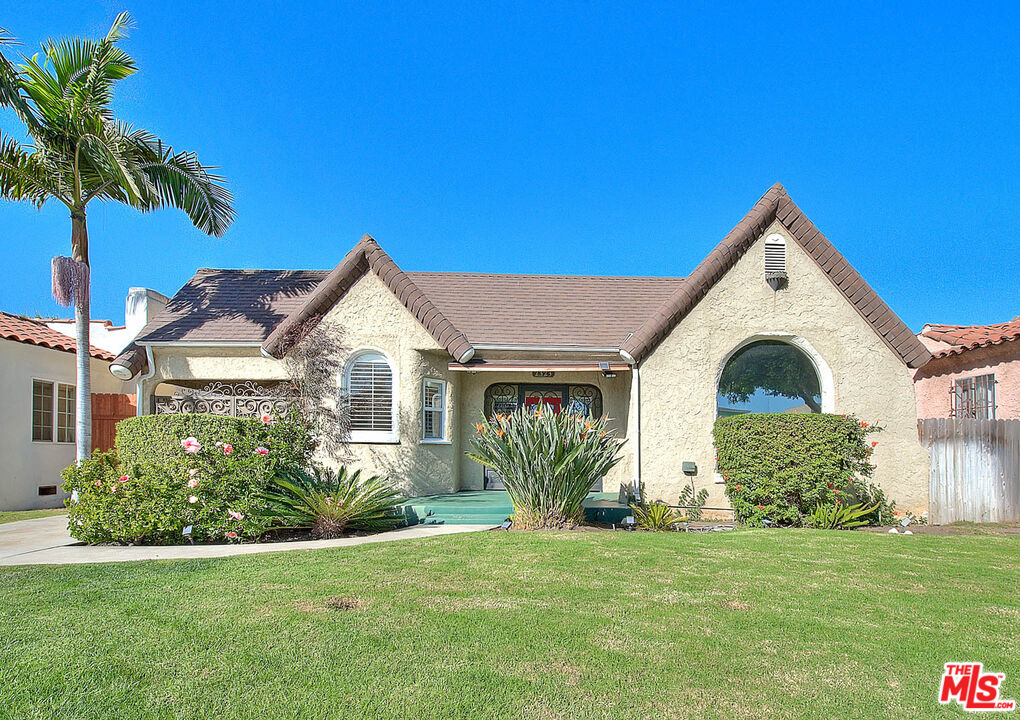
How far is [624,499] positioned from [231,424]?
335 inches

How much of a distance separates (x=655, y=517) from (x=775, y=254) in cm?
650

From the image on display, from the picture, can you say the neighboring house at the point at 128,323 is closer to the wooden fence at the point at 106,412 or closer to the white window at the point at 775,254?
the wooden fence at the point at 106,412

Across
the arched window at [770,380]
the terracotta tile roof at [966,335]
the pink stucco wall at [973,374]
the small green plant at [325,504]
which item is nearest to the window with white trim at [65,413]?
the small green plant at [325,504]

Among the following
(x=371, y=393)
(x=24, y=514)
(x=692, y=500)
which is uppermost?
(x=371, y=393)

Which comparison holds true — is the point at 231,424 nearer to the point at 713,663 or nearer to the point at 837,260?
the point at 713,663

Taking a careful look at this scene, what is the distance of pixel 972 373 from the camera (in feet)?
59.4

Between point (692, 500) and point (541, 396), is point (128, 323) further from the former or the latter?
point (692, 500)

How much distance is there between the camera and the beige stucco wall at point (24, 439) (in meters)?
16.9

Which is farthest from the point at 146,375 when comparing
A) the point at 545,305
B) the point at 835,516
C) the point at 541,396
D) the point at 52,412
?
the point at 835,516

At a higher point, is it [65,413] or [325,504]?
[65,413]

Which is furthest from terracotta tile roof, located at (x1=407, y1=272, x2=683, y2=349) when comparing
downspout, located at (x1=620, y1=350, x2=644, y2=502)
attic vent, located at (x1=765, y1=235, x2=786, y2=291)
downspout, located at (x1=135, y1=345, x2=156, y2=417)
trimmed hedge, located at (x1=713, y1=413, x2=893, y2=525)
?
downspout, located at (x1=135, y1=345, x2=156, y2=417)

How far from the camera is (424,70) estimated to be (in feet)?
64.3

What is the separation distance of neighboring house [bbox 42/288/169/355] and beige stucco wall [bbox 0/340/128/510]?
2.34 m

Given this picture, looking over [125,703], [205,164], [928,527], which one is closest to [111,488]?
[125,703]
